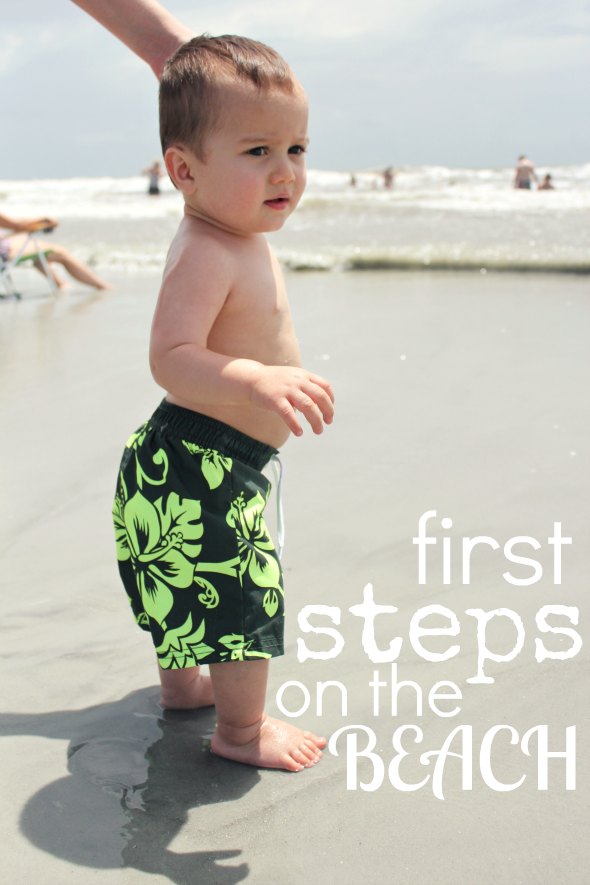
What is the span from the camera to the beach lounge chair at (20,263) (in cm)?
787

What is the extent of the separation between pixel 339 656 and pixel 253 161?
1.04 metres

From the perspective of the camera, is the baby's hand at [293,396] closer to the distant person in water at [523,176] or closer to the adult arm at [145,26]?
the adult arm at [145,26]

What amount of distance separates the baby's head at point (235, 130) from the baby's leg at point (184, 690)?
2.85 feet

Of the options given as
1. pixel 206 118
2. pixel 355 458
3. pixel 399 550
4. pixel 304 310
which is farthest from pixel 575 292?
pixel 206 118

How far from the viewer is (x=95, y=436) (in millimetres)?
3723

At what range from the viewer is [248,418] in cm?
189

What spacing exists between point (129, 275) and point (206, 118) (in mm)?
7297

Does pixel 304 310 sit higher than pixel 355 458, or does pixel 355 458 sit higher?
A: pixel 304 310

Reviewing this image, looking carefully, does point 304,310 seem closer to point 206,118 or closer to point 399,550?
point 399,550

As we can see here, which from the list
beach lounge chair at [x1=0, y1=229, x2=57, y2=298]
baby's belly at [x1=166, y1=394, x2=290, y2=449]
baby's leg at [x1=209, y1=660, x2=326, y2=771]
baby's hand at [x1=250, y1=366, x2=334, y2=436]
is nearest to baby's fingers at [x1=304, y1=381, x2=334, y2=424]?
baby's hand at [x1=250, y1=366, x2=334, y2=436]

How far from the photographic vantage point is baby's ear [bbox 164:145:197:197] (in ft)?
5.90

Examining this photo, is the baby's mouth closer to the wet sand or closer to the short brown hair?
the short brown hair

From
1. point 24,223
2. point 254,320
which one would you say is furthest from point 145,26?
point 24,223

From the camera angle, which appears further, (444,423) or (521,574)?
(444,423)
